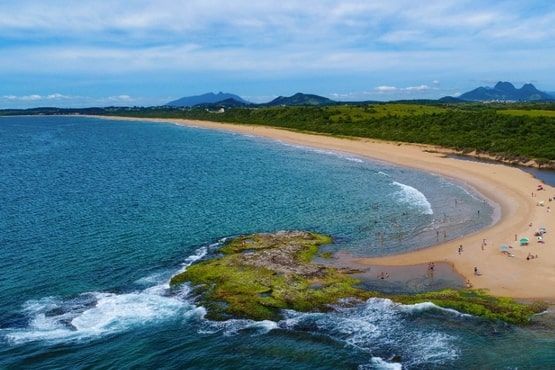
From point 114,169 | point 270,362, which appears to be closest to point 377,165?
point 114,169

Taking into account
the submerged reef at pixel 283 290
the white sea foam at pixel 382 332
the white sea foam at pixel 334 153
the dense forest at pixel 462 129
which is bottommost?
the white sea foam at pixel 382 332

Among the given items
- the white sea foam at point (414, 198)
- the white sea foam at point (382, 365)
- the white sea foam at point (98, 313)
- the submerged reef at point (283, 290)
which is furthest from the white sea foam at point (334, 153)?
the white sea foam at point (382, 365)

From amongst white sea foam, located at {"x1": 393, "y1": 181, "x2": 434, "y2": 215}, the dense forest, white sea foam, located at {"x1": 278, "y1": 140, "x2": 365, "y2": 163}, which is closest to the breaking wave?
white sea foam, located at {"x1": 393, "y1": 181, "x2": 434, "y2": 215}

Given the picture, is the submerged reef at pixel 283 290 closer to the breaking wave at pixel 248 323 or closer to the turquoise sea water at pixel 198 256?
the breaking wave at pixel 248 323

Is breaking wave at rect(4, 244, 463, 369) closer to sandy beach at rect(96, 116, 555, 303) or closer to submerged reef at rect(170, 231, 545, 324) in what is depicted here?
submerged reef at rect(170, 231, 545, 324)

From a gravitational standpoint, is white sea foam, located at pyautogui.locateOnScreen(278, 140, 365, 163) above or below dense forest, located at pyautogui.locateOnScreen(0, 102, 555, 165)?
below

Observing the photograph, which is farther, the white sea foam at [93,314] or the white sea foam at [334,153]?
the white sea foam at [334,153]

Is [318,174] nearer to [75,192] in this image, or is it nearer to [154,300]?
[75,192]
